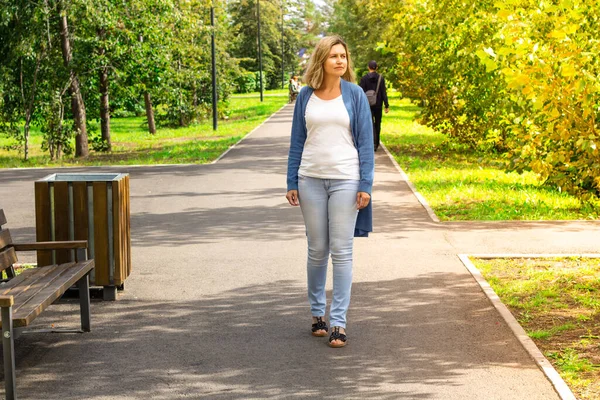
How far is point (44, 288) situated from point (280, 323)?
5.40ft

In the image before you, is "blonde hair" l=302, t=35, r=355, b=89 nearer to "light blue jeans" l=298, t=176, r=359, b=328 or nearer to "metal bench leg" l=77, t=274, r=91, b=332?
"light blue jeans" l=298, t=176, r=359, b=328

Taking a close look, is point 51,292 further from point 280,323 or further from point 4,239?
point 280,323

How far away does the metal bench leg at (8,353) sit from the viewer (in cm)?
490

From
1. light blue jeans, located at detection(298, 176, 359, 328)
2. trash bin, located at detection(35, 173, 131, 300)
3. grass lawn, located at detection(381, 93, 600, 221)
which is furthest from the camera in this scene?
grass lawn, located at detection(381, 93, 600, 221)

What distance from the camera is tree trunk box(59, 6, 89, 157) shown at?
22938 mm

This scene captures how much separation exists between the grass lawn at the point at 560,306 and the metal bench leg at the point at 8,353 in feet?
9.65

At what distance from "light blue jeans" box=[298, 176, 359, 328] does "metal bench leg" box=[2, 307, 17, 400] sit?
78.9 inches

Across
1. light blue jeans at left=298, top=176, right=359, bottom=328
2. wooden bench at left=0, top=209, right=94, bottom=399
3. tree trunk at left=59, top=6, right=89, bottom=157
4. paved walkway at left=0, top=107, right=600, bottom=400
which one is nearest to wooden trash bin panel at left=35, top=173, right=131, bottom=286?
wooden bench at left=0, top=209, right=94, bottom=399

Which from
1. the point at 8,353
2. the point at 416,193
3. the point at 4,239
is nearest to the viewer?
the point at 8,353

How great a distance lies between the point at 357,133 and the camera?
6031 mm

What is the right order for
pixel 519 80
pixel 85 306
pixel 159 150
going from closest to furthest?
pixel 85 306 → pixel 519 80 → pixel 159 150

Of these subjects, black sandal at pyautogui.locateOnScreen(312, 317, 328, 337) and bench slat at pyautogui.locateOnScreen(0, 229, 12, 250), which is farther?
bench slat at pyautogui.locateOnScreen(0, 229, 12, 250)

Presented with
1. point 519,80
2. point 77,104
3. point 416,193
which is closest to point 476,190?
point 416,193

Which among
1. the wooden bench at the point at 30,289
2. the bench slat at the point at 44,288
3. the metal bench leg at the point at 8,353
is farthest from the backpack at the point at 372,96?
the metal bench leg at the point at 8,353
